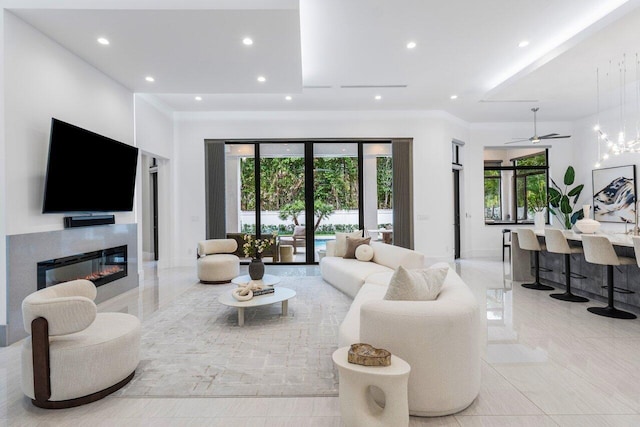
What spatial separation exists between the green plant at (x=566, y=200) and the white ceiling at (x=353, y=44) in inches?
95.3

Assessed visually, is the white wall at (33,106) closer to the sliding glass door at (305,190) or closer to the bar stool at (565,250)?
the sliding glass door at (305,190)

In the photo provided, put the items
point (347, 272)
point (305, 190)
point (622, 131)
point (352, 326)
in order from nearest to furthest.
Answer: point (352, 326) < point (347, 272) < point (622, 131) < point (305, 190)

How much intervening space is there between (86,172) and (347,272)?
11.9 ft

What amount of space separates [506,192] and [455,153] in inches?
73.8

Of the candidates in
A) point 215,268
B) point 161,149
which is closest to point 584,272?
point 215,268

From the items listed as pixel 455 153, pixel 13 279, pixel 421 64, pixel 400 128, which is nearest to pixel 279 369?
pixel 13 279

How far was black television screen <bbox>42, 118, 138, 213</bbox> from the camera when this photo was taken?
3.73m

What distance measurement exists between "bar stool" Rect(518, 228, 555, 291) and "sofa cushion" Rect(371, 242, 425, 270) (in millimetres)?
2043

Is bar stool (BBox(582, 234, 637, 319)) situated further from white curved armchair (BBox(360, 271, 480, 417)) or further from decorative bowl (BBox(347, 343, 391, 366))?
decorative bowl (BBox(347, 343, 391, 366))

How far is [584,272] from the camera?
189 inches

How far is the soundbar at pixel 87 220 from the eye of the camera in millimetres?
4062

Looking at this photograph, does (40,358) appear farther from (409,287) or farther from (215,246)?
(215,246)

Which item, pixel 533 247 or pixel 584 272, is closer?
pixel 584 272

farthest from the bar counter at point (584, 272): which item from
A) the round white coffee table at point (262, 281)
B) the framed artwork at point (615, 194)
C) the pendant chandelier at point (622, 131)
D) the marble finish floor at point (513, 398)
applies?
the round white coffee table at point (262, 281)
